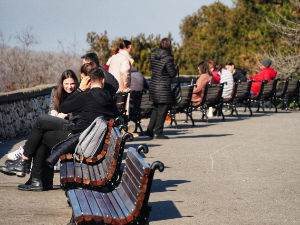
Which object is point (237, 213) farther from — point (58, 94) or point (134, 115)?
point (134, 115)

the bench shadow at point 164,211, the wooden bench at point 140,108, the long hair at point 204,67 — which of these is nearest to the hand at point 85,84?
the bench shadow at point 164,211

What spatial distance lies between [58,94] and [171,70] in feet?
12.9

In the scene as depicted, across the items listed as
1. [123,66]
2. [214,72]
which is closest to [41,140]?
[123,66]

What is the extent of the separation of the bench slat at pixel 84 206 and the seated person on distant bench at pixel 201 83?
997 cm

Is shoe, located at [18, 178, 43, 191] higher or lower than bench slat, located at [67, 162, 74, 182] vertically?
lower

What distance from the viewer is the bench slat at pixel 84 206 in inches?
141

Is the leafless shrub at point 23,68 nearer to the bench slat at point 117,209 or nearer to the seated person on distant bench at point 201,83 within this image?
the seated person on distant bench at point 201,83

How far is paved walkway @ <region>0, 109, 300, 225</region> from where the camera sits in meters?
4.98

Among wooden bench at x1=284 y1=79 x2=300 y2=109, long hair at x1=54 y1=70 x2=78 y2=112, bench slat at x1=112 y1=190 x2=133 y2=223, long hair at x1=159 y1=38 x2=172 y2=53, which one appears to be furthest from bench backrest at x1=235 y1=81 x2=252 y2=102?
bench slat at x1=112 y1=190 x2=133 y2=223

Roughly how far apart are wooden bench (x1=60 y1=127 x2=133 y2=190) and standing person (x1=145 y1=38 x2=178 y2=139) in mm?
5129

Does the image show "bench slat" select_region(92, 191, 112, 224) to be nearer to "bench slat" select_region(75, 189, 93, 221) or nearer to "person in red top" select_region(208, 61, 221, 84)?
"bench slat" select_region(75, 189, 93, 221)

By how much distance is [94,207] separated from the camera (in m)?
3.82

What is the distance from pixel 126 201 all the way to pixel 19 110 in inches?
305

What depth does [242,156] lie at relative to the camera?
8.52m
